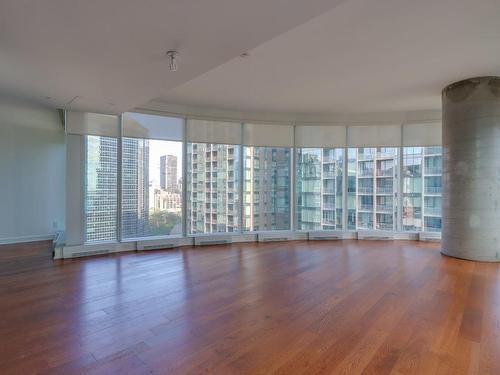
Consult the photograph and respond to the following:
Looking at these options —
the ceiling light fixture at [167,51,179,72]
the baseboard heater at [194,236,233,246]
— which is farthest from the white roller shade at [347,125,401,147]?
the ceiling light fixture at [167,51,179,72]

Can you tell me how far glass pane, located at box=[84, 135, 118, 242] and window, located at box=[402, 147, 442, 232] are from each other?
22.0ft

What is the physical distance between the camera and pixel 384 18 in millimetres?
3021

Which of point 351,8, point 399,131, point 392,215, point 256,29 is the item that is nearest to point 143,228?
point 256,29

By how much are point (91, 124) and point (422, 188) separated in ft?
24.5

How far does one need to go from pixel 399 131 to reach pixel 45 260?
26.2 feet

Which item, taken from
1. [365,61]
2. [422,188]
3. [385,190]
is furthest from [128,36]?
[422,188]

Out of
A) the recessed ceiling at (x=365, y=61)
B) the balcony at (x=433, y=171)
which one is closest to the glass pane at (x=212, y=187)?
the recessed ceiling at (x=365, y=61)

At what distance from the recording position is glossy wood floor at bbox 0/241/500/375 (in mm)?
2184

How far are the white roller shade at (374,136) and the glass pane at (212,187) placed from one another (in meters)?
2.94

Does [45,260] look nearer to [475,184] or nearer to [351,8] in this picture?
[351,8]

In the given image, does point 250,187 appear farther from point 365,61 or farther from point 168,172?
point 365,61

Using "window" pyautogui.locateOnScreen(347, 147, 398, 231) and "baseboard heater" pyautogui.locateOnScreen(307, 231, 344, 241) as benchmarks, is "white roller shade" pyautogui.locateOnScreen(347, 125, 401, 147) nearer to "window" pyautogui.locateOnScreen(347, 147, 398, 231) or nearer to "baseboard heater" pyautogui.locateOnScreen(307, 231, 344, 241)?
"window" pyautogui.locateOnScreen(347, 147, 398, 231)

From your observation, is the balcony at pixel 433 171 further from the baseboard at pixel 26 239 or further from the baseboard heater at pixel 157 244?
the baseboard at pixel 26 239

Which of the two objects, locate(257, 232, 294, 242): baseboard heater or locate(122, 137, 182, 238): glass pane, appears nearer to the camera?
locate(122, 137, 182, 238): glass pane
